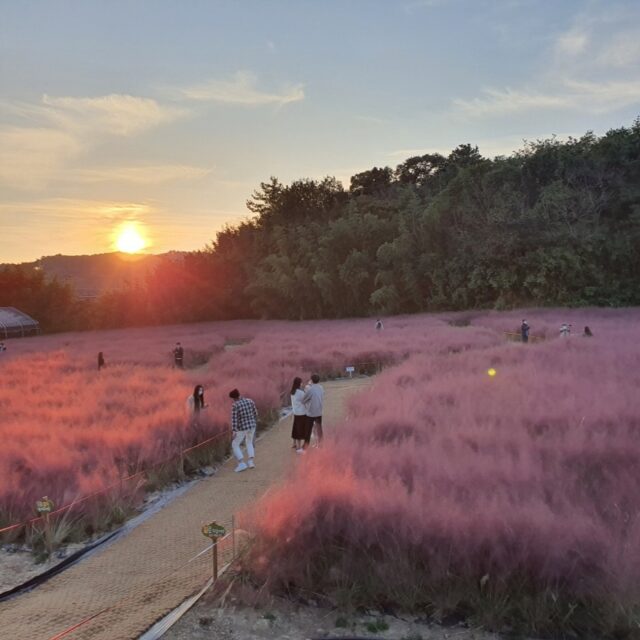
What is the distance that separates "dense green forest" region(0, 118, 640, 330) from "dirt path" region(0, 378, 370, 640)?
118 ft

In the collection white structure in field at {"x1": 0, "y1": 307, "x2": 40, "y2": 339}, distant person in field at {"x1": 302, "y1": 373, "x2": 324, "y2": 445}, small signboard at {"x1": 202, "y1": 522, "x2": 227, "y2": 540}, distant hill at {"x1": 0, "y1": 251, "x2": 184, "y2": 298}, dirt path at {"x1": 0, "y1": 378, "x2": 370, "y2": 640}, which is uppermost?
distant hill at {"x1": 0, "y1": 251, "x2": 184, "y2": 298}

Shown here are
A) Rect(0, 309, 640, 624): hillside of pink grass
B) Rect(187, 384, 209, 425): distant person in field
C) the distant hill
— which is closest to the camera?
Rect(0, 309, 640, 624): hillside of pink grass

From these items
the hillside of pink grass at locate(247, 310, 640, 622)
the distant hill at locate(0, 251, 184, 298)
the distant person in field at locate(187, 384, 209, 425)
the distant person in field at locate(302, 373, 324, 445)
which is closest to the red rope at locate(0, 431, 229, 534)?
the distant person in field at locate(187, 384, 209, 425)

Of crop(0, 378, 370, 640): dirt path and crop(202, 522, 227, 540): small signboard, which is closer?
crop(0, 378, 370, 640): dirt path

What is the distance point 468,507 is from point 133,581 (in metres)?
3.66

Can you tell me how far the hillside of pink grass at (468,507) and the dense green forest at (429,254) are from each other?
32.1 metres

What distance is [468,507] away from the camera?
593cm

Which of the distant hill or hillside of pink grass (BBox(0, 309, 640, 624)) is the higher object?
the distant hill

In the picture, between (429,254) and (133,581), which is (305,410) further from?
(429,254)

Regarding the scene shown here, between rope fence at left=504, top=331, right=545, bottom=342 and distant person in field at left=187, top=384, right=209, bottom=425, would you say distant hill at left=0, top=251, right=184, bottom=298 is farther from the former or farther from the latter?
distant person in field at left=187, top=384, right=209, bottom=425

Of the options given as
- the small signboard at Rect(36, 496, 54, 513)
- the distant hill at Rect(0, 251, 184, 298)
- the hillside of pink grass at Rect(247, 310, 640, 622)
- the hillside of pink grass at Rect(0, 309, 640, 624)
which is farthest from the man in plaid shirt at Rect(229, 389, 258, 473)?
the distant hill at Rect(0, 251, 184, 298)

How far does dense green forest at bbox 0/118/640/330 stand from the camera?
39750 mm

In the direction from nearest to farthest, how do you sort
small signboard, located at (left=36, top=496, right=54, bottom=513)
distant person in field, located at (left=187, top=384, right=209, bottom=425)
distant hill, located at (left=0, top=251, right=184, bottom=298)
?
small signboard, located at (left=36, top=496, right=54, bottom=513), distant person in field, located at (left=187, top=384, right=209, bottom=425), distant hill, located at (left=0, top=251, right=184, bottom=298)

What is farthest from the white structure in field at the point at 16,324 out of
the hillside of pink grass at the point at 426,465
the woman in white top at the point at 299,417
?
the woman in white top at the point at 299,417
